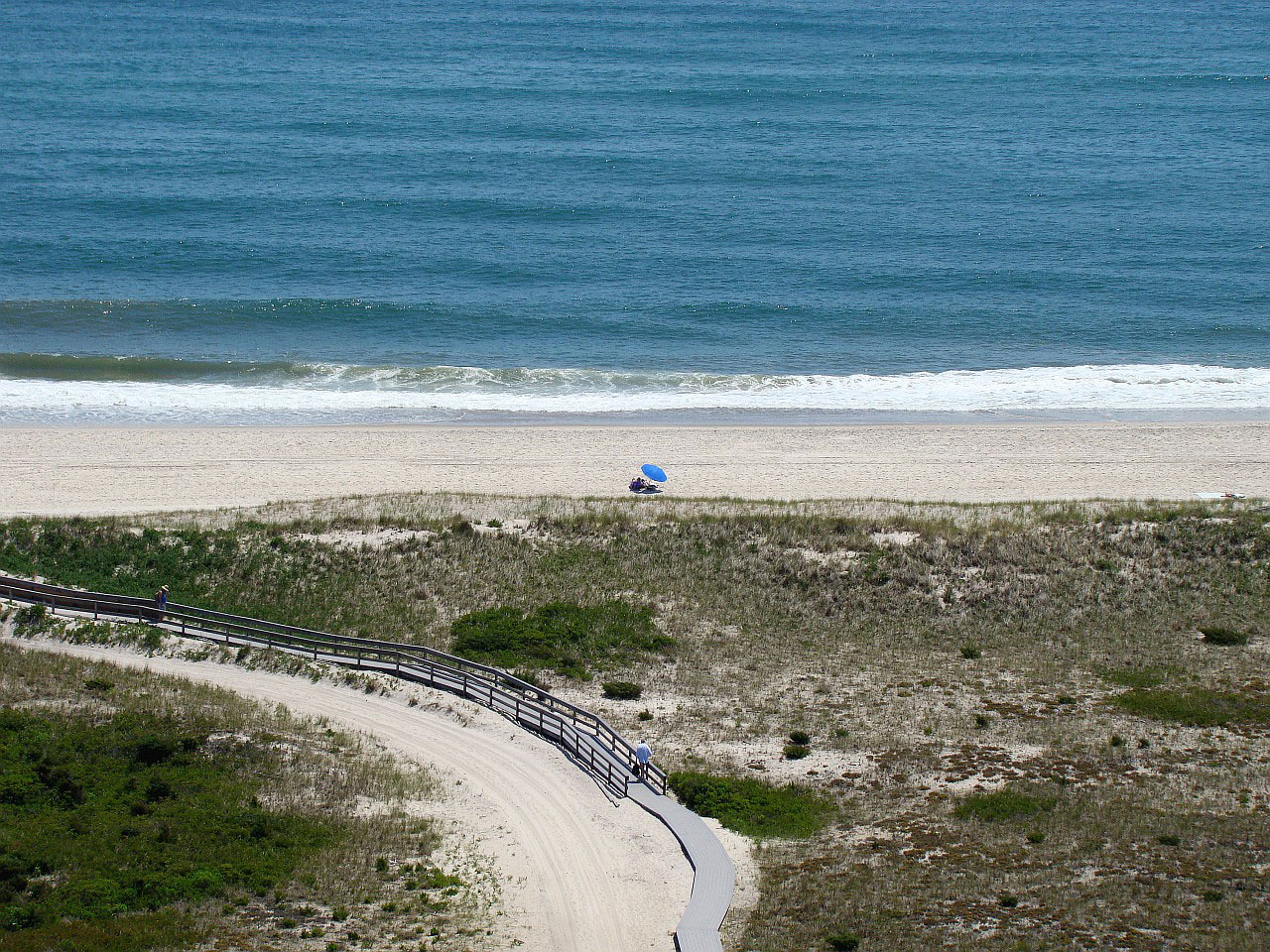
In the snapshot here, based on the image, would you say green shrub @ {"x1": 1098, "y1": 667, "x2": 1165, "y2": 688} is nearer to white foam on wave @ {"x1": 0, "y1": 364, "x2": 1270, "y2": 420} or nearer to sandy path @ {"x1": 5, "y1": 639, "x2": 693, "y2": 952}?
sandy path @ {"x1": 5, "y1": 639, "x2": 693, "y2": 952}

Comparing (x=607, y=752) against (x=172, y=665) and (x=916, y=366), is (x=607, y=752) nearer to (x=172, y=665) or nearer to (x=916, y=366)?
(x=172, y=665)

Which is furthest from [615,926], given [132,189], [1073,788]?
[132,189]

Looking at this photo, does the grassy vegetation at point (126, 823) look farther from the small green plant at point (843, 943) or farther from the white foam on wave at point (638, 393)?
the white foam on wave at point (638, 393)

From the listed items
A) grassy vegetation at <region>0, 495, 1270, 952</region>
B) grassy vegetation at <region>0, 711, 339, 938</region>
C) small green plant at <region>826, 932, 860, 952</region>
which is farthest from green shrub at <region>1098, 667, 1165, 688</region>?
grassy vegetation at <region>0, 711, 339, 938</region>

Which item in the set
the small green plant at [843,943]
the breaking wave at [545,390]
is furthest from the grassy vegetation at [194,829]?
the breaking wave at [545,390]

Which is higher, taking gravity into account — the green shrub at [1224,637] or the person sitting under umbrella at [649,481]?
the person sitting under umbrella at [649,481]

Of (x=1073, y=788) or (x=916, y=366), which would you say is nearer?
(x=1073, y=788)
